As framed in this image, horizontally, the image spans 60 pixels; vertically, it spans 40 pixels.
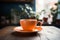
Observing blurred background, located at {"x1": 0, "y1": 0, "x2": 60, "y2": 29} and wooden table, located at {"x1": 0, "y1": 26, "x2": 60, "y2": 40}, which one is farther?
blurred background, located at {"x1": 0, "y1": 0, "x2": 60, "y2": 29}

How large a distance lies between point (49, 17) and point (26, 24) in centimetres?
225

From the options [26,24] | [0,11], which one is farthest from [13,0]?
[26,24]

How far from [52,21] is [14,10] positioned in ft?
3.33

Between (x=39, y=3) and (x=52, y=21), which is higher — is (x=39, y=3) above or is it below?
above

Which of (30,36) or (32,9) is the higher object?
(32,9)

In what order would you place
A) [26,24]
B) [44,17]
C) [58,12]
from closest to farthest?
1. [26,24]
2. [44,17]
3. [58,12]

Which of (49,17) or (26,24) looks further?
(49,17)

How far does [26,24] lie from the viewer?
3.66 feet

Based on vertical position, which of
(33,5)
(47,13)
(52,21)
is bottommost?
(52,21)

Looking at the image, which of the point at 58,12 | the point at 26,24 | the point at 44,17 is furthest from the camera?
the point at 58,12

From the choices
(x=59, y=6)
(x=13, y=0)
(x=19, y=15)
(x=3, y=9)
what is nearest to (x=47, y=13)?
(x=59, y=6)

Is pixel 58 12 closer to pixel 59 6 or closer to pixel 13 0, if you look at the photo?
pixel 59 6

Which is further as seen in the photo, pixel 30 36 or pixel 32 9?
pixel 32 9

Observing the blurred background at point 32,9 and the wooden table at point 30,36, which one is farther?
the blurred background at point 32,9
